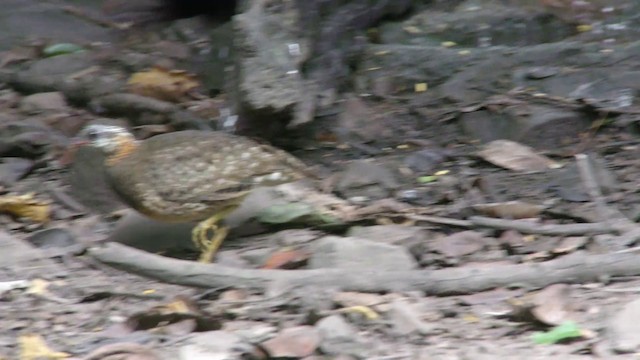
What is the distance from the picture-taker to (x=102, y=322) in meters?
3.61

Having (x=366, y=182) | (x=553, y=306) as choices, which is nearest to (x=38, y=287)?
(x=366, y=182)

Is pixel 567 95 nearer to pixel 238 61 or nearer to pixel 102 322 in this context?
pixel 238 61

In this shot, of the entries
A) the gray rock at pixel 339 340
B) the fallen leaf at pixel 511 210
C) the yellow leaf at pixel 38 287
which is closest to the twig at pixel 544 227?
the fallen leaf at pixel 511 210

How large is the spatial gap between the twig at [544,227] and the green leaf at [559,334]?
3.11 ft

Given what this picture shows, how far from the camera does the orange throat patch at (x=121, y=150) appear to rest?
4.75 m

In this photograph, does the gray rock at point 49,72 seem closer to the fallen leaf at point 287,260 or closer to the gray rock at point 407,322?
the fallen leaf at point 287,260

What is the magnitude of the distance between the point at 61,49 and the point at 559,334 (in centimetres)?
515

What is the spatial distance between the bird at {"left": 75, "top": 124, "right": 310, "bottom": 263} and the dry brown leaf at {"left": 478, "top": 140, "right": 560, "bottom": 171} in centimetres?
113

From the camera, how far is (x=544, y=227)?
4172mm

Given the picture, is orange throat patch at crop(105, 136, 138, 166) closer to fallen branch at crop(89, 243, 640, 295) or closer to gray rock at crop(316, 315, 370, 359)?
fallen branch at crop(89, 243, 640, 295)

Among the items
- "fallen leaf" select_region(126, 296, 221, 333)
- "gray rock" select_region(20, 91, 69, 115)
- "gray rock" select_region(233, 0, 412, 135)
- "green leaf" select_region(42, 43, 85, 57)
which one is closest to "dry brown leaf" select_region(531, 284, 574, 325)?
"fallen leaf" select_region(126, 296, 221, 333)

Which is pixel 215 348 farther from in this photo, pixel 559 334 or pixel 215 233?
pixel 215 233

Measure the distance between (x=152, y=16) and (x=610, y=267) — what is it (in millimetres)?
5049

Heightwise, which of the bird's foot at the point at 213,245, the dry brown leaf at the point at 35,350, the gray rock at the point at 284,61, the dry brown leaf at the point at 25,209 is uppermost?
the gray rock at the point at 284,61
